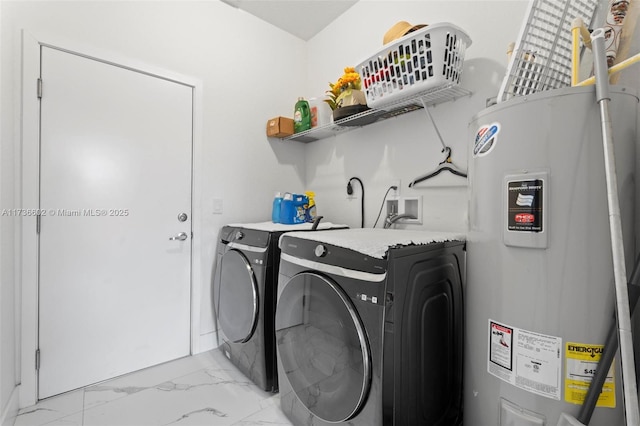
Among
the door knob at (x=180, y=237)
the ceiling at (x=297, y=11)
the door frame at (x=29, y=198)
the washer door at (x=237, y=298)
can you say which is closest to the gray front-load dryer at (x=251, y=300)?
the washer door at (x=237, y=298)

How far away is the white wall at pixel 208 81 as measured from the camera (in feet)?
4.88

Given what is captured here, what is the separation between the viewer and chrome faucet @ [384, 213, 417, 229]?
188 cm

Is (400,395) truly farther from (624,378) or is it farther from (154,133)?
(154,133)

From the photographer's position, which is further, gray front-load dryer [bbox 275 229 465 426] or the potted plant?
the potted plant

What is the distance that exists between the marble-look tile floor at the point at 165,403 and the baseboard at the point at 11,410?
35mm

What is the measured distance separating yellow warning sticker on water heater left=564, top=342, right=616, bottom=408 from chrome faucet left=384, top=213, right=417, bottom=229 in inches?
43.1

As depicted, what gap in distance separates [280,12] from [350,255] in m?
2.26

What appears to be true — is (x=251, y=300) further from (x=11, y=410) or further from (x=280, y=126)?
(x=280, y=126)

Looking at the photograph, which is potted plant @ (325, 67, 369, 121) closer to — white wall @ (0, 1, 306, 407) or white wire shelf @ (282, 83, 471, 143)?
white wire shelf @ (282, 83, 471, 143)

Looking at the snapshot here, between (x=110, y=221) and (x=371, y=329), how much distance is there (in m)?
1.72

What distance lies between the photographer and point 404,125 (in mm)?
1927

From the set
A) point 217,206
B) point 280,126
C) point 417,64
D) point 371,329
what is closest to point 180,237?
point 217,206

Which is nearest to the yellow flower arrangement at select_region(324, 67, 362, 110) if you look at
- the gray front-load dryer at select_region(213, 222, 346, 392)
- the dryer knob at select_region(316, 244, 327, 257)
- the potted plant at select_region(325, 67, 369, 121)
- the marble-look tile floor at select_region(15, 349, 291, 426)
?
the potted plant at select_region(325, 67, 369, 121)

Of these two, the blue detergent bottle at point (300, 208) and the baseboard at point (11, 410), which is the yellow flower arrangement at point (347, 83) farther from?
the baseboard at point (11, 410)
